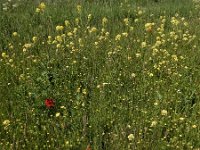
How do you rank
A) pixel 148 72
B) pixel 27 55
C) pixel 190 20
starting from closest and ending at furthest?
pixel 148 72 < pixel 27 55 < pixel 190 20

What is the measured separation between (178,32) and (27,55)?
9.19ft

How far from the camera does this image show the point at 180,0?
1005 cm

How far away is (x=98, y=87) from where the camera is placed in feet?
15.9

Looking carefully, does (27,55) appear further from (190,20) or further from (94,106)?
(190,20)

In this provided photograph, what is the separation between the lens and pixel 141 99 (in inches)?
185

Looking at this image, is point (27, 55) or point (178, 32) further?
point (178, 32)

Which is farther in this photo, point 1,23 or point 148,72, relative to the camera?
point 1,23

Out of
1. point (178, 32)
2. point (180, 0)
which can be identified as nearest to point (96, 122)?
point (178, 32)

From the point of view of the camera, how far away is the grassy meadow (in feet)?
13.3

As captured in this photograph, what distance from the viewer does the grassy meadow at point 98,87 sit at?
4043 millimetres

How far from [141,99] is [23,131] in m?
1.48

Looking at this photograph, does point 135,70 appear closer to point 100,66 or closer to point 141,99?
point 100,66

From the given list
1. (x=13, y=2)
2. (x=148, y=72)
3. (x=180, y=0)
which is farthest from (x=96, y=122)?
(x=180, y=0)

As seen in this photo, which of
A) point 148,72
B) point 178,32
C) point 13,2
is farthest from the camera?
point 13,2
